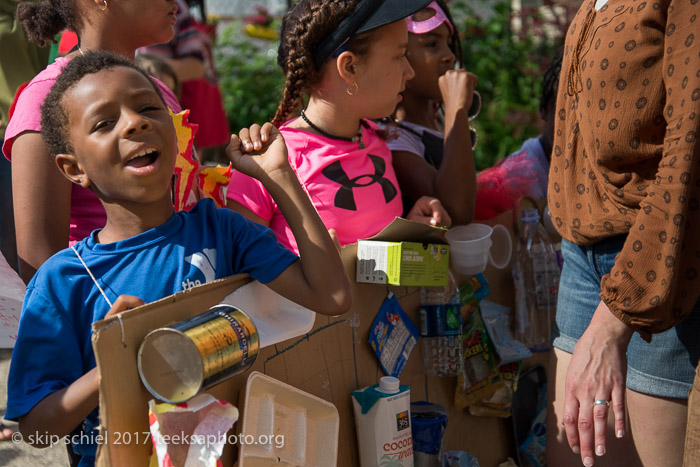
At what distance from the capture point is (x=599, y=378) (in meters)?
2.05

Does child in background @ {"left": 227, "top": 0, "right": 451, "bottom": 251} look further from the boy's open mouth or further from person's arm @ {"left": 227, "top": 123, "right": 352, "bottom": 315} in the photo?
the boy's open mouth

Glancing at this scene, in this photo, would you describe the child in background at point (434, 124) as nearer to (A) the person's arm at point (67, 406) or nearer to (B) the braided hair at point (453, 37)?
(B) the braided hair at point (453, 37)

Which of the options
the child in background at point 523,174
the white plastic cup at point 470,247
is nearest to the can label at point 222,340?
the white plastic cup at point 470,247

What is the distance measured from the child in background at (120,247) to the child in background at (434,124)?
1.10 m

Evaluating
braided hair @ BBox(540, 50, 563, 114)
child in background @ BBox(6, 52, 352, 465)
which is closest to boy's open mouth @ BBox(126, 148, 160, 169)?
child in background @ BBox(6, 52, 352, 465)

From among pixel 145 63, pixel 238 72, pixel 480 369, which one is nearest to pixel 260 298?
pixel 480 369

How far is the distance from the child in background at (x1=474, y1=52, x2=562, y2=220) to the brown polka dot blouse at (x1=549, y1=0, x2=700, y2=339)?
4.18 ft

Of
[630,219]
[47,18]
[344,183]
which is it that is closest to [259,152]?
[344,183]

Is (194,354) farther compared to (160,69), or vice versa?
(160,69)

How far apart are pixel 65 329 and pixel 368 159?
1484 millimetres

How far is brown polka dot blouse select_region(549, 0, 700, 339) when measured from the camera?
1812mm

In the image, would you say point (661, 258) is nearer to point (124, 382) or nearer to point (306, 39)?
point (124, 382)

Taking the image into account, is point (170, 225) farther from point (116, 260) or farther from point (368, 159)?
point (368, 159)

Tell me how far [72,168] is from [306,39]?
1149mm
